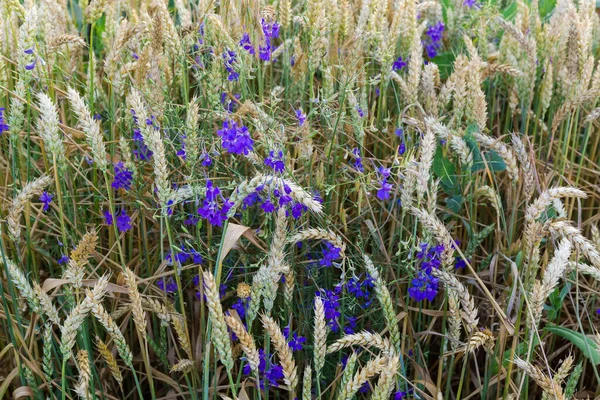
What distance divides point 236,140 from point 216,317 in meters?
0.52

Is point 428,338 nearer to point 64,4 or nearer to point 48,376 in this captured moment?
point 48,376

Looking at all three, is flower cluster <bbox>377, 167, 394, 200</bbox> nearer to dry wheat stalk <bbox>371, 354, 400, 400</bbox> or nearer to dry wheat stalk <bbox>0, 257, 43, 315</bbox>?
dry wheat stalk <bbox>371, 354, 400, 400</bbox>

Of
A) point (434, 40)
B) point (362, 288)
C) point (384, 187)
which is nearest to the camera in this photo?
point (384, 187)

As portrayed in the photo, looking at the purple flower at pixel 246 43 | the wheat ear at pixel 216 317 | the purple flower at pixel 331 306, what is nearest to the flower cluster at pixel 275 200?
the purple flower at pixel 331 306

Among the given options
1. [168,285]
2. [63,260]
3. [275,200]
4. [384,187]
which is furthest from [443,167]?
[63,260]

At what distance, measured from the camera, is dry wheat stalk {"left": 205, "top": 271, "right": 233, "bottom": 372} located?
1243mm

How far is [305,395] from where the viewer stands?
4.58 feet

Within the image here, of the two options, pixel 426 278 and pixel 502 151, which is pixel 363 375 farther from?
pixel 502 151

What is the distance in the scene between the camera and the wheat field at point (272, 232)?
5.03 feet

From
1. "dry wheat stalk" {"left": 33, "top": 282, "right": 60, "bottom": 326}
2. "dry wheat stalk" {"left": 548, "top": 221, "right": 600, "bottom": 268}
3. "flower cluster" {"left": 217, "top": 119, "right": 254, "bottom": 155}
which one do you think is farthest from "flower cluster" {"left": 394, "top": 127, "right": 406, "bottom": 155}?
"dry wheat stalk" {"left": 33, "top": 282, "right": 60, "bottom": 326}

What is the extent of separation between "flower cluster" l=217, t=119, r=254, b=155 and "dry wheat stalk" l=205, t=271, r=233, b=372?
438mm

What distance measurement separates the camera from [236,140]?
5.48 feet

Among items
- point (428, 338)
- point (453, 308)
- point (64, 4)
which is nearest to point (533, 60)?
point (428, 338)

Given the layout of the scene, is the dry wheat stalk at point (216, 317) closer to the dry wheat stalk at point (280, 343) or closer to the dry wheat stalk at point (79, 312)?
the dry wheat stalk at point (280, 343)
